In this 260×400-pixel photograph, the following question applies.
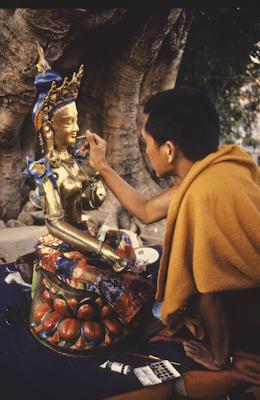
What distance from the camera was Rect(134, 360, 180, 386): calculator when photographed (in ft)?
5.94

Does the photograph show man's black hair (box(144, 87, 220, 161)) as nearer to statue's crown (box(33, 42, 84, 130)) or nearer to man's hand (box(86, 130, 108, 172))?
man's hand (box(86, 130, 108, 172))

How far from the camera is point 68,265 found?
2.02 metres

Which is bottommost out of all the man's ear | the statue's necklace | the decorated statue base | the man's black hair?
the decorated statue base

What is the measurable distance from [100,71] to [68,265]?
371 centimetres

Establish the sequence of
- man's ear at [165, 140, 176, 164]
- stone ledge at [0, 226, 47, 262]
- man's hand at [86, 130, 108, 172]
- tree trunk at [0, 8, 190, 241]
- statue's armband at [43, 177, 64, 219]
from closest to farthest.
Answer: man's ear at [165, 140, 176, 164] < statue's armband at [43, 177, 64, 219] < man's hand at [86, 130, 108, 172] < stone ledge at [0, 226, 47, 262] < tree trunk at [0, 8, 190, 241]

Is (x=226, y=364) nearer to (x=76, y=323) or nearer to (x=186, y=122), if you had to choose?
(x=76, y=323)

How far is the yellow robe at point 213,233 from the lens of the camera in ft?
5.55

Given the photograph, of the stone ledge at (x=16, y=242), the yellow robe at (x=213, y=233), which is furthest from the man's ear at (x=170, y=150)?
the stone ledge at (x=16, y=242)

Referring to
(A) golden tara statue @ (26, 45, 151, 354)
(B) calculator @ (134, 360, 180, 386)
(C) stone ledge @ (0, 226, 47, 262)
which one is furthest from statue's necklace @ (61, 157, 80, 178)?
(C) stone ledge @ (0, 226, 47, 262)

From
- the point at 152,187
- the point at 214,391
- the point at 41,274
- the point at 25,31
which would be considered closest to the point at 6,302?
the point at 41,274

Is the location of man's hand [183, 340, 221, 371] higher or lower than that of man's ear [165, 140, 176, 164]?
lower

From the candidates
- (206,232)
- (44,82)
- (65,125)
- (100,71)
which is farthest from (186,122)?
(100,71)

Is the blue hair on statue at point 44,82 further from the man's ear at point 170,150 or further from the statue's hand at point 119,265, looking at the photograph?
the statue's hand at point 119,265

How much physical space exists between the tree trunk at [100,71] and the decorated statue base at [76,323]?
9.21ft
